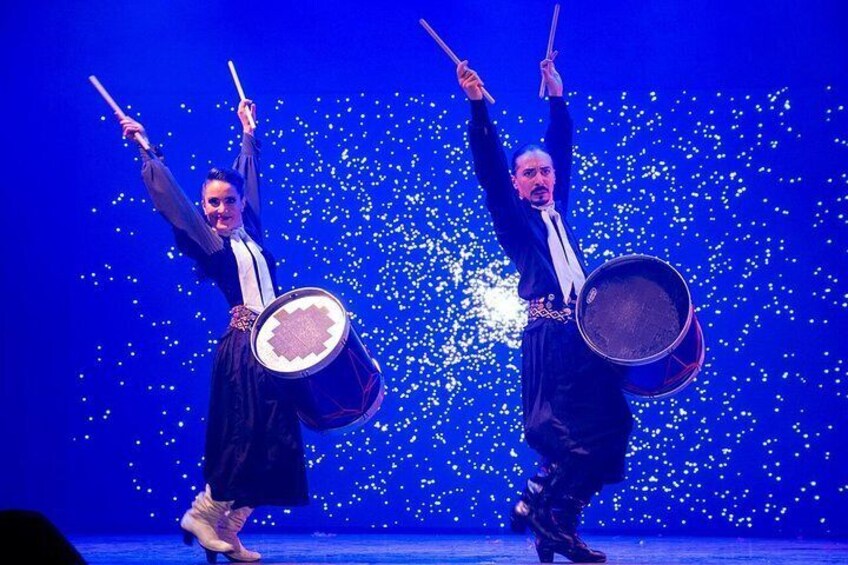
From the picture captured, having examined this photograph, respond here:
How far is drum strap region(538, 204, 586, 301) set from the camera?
3.80m

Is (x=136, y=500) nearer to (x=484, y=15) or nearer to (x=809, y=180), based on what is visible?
(x=484, y=15)

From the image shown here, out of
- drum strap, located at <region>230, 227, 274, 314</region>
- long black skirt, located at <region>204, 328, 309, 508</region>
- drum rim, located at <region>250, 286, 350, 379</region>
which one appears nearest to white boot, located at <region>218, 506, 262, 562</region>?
long black skirt, located at <region>204, 328, 309, 508</region>

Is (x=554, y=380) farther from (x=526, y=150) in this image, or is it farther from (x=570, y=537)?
(x=526, y=150)

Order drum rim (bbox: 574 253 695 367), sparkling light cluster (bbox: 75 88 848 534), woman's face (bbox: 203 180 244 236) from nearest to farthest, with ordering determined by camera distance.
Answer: drum rim (bbox: 574 253 695 367), woman's face (bbox: 203 180 244 236), sparkling light cluster (bbox: 75 88 848 534)

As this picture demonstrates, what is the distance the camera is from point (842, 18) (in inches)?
189

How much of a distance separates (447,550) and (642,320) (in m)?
1.31

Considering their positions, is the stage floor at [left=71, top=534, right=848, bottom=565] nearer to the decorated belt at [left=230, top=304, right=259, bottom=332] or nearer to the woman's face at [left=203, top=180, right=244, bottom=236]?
the decorated belt at [left=230, top=304, right=259, bottom=332]

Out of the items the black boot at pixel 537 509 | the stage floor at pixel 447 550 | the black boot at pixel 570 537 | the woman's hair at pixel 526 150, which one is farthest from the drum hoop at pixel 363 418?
the woman's hair at pixel 526 150

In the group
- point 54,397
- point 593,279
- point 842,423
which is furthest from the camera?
point 54,397

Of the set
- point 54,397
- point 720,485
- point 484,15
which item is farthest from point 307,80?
point 720,485

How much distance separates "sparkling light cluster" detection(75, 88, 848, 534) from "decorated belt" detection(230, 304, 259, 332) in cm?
93

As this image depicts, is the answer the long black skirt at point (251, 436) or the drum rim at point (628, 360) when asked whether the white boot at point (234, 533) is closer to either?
the long black skirt at point (251, 436)

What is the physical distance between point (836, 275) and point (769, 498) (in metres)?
1.08

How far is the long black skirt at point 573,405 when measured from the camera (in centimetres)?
362
